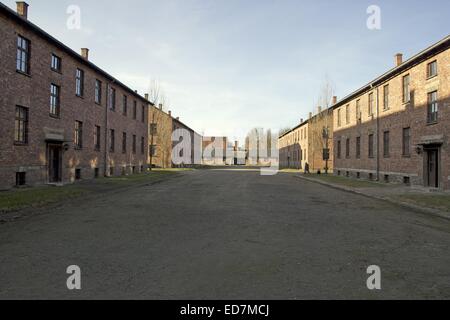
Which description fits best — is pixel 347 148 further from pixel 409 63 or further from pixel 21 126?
pixel 21 126

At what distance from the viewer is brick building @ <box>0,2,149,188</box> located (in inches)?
610

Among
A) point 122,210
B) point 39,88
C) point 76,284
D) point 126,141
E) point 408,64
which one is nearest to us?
point 76,284

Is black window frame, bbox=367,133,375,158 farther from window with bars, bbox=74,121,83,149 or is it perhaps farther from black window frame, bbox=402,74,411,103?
window with bars, bbox=74,121,83,149

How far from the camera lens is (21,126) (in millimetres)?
16625

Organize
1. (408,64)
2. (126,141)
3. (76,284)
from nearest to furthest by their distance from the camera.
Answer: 1. (76,284)
2. (408,64)
3. (126,141)

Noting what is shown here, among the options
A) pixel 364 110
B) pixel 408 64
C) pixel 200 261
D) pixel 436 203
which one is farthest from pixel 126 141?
pixel 200 261

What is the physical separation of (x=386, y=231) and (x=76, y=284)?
6.62m

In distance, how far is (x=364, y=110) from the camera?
2905 cm

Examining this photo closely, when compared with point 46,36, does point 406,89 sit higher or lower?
lower

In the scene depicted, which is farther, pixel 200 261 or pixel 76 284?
pixel 200 261

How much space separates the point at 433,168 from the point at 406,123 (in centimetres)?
380

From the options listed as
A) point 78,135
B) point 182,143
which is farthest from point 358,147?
point 182,143
